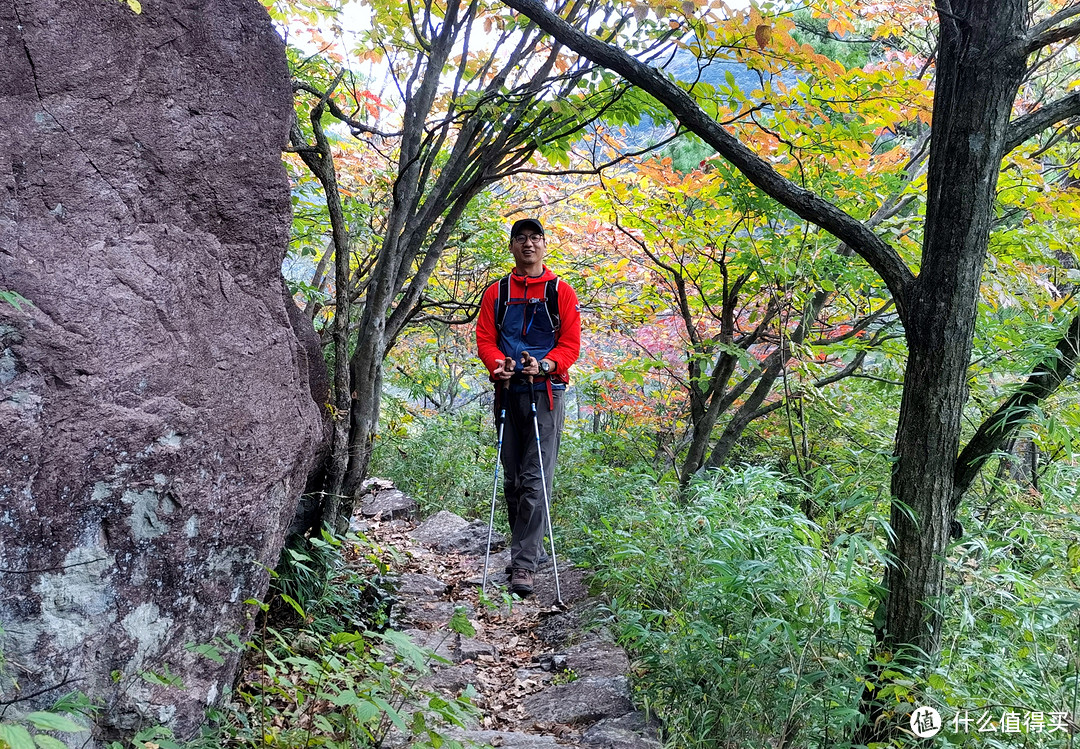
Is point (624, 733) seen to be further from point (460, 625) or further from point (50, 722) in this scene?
point (50, 722)

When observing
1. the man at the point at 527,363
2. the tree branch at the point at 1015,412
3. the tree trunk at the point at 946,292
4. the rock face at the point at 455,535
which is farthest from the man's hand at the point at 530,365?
the tree branch at the point at 1015,412

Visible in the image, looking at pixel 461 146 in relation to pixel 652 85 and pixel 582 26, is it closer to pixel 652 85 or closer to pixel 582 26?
pixel 582 26

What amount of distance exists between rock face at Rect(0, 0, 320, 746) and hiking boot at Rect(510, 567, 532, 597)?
216 centimetres

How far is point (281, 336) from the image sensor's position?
3.14 meters

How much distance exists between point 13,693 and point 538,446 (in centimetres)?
332

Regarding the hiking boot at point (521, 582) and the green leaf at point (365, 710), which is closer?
the green leaf at point (365, 710)

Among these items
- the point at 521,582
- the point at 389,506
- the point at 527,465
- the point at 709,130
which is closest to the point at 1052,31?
the point at 709,130

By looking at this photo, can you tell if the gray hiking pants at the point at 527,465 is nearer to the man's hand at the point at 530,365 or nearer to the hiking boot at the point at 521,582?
the hiking boot at the point at 521,582

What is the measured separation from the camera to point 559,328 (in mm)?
5180

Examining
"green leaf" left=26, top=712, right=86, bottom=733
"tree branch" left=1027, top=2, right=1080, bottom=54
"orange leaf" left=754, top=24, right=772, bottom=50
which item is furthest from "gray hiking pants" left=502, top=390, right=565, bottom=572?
"green leaf" left=26, top=712, right=86, bottom=733

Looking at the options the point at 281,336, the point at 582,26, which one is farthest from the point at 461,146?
the point at 281,336

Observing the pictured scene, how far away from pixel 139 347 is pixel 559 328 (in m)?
3.05

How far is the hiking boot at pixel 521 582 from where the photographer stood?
4965 millimetres

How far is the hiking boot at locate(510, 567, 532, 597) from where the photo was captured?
4965 millimetres
